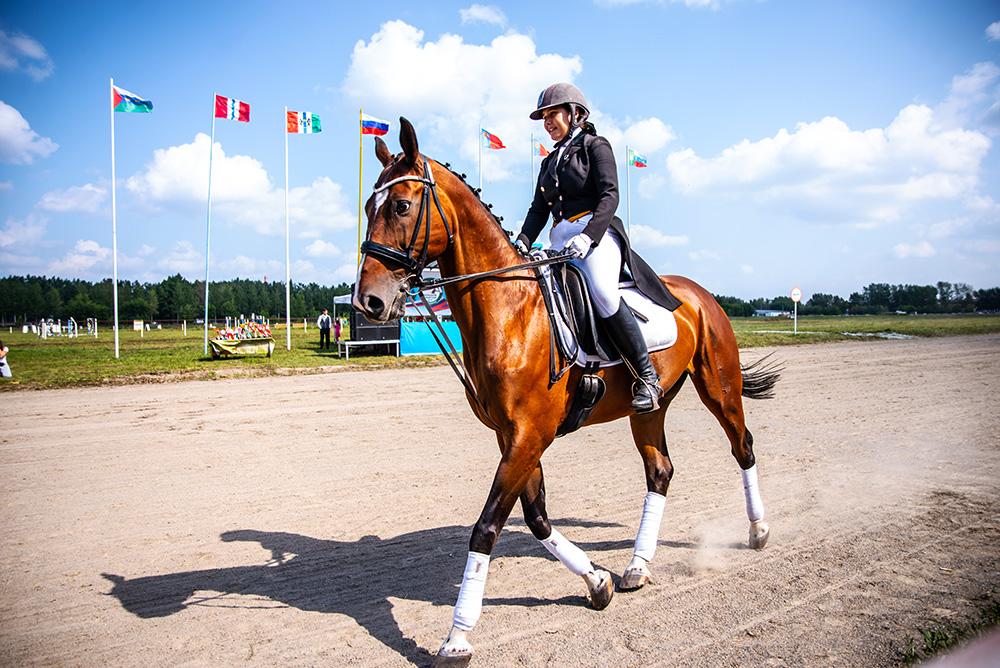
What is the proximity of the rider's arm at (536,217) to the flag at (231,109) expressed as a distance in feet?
108

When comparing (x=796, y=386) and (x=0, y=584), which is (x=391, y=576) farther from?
(x=796, y=386)

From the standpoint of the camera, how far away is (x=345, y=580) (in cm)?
513

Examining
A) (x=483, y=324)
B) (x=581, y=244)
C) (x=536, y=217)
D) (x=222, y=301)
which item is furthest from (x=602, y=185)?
(x=222, y=301)

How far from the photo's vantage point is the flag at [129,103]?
1145 inches

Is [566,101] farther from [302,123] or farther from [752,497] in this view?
[302,123]

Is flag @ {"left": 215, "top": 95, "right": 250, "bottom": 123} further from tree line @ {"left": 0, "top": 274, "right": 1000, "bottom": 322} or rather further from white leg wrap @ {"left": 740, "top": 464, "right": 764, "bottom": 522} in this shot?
tree line @ {"left": 0, "top": 274, "right": 1000, "bottom": 322}

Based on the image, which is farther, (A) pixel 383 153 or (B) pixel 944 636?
(A) pixel 383 153

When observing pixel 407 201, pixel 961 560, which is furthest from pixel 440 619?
pixel 961 560

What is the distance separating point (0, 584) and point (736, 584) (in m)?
5.87

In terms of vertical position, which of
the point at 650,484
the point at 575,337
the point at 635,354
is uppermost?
the point at 575,337

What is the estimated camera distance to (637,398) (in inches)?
188

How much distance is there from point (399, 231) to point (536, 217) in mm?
1546

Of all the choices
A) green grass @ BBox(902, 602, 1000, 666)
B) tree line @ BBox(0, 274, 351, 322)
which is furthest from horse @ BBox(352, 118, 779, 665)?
tree line @ BBox(0, 274, 351, 322)

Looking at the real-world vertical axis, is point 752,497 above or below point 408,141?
below
